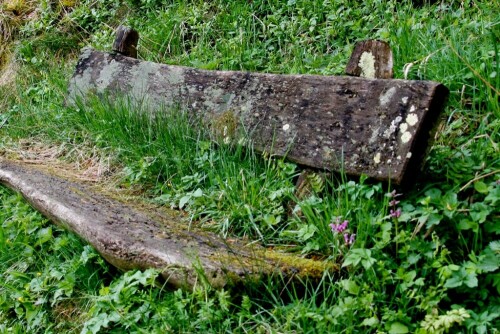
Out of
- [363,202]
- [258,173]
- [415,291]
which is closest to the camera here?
[415,291]

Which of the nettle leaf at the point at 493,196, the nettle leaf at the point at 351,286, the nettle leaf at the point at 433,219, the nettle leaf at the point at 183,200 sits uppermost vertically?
the nettle leaf at the point at 493,196

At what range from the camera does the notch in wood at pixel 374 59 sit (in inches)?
114

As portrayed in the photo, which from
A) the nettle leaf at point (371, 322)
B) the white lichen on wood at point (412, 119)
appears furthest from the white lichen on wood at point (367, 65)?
the nettle leaf at point (371, 322)

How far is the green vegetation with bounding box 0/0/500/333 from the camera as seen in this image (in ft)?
7.52

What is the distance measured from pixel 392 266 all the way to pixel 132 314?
1115 mm

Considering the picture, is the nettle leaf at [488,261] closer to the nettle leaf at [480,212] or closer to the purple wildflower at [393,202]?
the nettle leaf at [480,212]

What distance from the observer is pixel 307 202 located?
275 cm

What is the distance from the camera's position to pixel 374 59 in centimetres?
294

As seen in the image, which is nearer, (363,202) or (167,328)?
(167,328)

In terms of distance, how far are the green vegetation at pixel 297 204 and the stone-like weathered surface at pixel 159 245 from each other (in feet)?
0.26

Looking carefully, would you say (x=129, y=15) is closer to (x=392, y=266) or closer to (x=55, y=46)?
(x=55, y=46)

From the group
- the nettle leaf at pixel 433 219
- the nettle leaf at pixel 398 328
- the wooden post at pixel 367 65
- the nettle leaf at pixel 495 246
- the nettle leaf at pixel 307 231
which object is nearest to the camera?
the nettle leaf at pixel 398 328

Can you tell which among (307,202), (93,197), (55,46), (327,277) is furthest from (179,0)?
(327,277)

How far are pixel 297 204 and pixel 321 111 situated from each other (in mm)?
525
